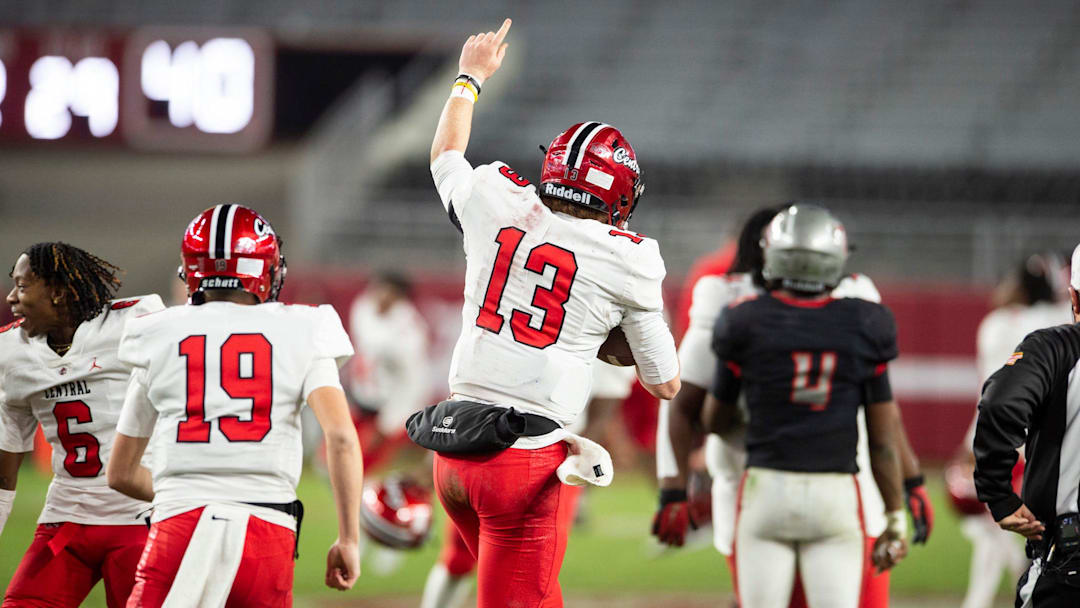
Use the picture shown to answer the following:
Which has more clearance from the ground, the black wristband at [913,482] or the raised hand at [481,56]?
the raised hand at [481,56]

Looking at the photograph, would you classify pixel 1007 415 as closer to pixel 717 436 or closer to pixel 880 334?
pixel 880 334

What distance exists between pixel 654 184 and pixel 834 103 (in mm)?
3953

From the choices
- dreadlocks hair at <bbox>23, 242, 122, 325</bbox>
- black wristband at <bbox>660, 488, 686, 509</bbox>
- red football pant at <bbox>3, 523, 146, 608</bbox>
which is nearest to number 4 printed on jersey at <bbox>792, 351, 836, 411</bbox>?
black wristband at <bbox>660, 488, 686, 509</bbox>

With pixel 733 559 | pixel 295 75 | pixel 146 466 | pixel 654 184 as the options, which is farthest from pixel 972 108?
pixel 146 466

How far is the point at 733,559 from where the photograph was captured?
423 centimetres

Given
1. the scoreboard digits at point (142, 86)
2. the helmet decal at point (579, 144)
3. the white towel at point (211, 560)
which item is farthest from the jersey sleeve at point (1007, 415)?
the scoreboard digits at point (142, 86)

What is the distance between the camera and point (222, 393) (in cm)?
318

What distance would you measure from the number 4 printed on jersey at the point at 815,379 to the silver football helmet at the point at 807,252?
24 centimetres

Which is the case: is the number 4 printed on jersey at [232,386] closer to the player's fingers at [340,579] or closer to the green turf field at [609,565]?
the player's fingers at [340,579]

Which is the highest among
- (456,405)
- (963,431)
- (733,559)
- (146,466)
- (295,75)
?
(295,75)

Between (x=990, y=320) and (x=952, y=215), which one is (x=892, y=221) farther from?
(x=990, y=320)

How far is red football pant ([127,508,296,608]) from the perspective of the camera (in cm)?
314

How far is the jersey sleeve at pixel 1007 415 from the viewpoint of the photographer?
3.06 meters

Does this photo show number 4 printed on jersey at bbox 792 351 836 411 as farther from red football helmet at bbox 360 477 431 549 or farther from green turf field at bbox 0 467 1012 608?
green turf field at bbox 0 467 1012 608
